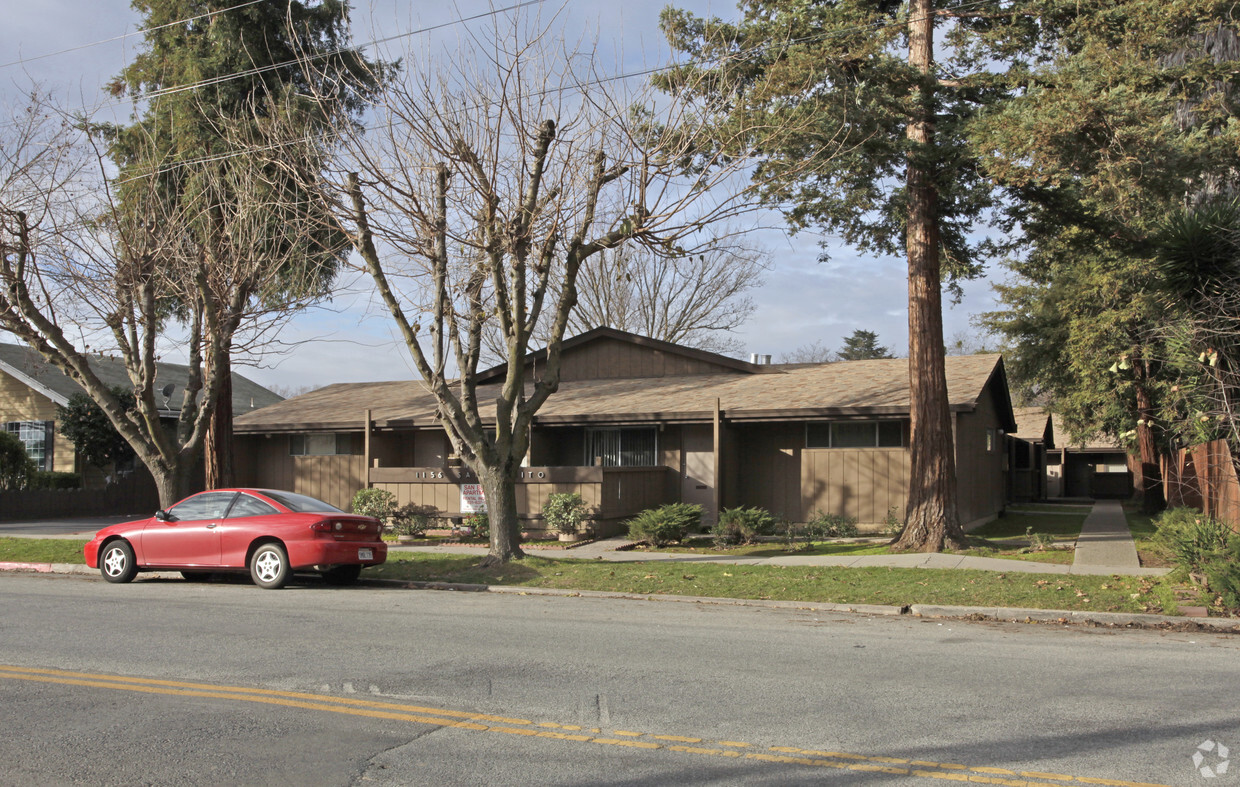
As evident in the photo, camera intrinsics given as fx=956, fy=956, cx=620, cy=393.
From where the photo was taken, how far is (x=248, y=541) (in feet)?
44.6

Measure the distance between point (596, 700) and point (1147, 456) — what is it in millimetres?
30944

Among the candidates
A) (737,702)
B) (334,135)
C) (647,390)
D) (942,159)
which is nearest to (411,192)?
(334,135)

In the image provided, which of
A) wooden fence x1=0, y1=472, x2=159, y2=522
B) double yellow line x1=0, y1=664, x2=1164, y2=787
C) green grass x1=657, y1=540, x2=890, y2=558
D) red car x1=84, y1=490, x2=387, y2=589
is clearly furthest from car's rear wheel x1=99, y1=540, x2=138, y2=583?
wooden fence x1=0, y1=472, x2=159, y2=522

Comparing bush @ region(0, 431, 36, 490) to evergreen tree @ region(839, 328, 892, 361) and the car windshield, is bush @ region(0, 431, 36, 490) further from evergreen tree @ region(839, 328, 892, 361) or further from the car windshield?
Answer: evergreen tree @ region(839, 328, 892, 361)

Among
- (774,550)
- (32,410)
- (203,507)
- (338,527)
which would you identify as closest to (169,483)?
(203,507)

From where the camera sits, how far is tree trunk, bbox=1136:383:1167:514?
29.5 meters

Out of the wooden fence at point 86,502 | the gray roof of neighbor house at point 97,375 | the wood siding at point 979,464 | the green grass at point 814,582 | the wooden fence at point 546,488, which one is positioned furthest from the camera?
the gray roof of neighbor house at point 97,375

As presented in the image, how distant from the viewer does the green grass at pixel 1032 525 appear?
20.7 meters

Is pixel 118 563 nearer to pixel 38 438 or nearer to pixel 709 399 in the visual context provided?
pixel 709 399

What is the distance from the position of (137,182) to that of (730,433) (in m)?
13.7

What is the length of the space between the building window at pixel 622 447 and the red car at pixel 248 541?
9783 millimetres

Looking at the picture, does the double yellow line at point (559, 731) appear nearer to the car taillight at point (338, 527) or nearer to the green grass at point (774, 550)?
the car taillight at point (338, 527)

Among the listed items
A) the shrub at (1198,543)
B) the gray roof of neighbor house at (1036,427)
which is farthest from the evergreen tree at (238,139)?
the gray roof of neighbor house at (1036,427)

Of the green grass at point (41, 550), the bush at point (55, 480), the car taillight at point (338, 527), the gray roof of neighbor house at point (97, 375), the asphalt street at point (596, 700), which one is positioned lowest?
the asphalt street at point (596, 700)
